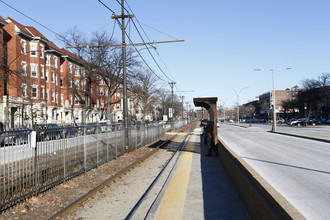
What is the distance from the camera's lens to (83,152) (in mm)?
10680

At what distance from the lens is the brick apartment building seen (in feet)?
122

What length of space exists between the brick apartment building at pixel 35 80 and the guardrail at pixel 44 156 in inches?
904

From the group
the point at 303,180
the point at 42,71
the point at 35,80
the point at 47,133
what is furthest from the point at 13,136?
the point at 42,71

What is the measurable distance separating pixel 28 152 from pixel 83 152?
3174mm

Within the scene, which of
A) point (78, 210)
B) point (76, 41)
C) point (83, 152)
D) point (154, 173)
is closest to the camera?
point (78, 210)

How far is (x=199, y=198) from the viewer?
24.6 ft

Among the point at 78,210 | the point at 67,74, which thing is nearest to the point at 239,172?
the point at 78,210

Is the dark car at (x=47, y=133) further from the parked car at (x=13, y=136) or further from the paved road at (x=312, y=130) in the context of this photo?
the paved road at (x=312, y=130)

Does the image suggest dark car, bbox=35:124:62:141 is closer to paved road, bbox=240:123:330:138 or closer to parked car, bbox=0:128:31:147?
parked car, bbox=0:128:31:147

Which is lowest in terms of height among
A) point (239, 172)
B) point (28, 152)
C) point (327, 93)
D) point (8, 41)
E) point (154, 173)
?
point (154, 173)

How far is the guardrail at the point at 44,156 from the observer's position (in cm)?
681

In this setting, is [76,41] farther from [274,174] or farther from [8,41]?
[274,174]

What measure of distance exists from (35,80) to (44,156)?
37208 mm

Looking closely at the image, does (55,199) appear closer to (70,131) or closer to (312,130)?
(70,131)
